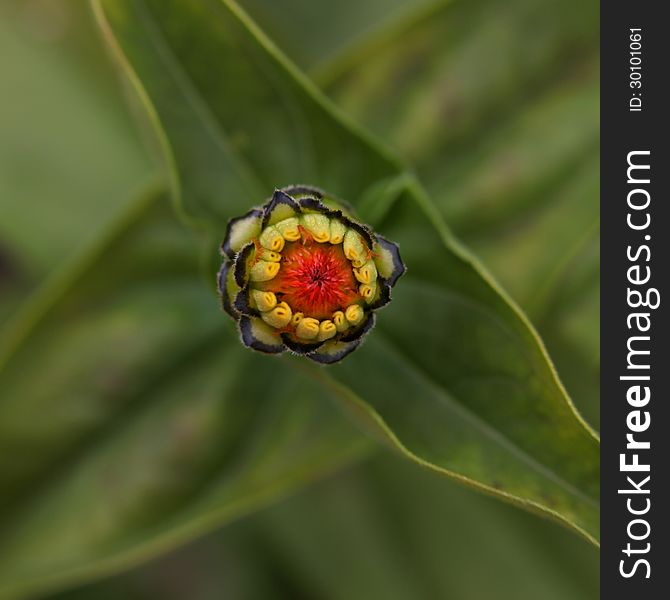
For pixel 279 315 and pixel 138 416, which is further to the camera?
pixel 138 416

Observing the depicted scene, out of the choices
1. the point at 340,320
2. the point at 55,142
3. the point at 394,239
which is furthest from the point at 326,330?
the point at 55,142

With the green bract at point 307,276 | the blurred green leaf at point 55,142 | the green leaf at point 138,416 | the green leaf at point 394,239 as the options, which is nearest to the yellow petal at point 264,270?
the green bract at point 307,276

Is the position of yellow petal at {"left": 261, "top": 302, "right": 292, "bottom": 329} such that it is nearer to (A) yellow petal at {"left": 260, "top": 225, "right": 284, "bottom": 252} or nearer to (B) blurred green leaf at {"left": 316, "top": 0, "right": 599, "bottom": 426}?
(A) yellow petal at {"left": 260, "top": 225, "right": 284, "bottom": 252}

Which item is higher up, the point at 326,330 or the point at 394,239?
the point at 394,239

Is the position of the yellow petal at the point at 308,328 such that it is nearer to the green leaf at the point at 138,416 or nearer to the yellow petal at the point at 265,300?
the yellow petal at the point at 265,300

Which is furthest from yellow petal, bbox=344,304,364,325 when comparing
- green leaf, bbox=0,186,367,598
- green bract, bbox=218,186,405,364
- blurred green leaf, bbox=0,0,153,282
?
blurred green leaf, bbox=0,0,153,282

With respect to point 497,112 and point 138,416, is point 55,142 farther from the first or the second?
point 497,112
